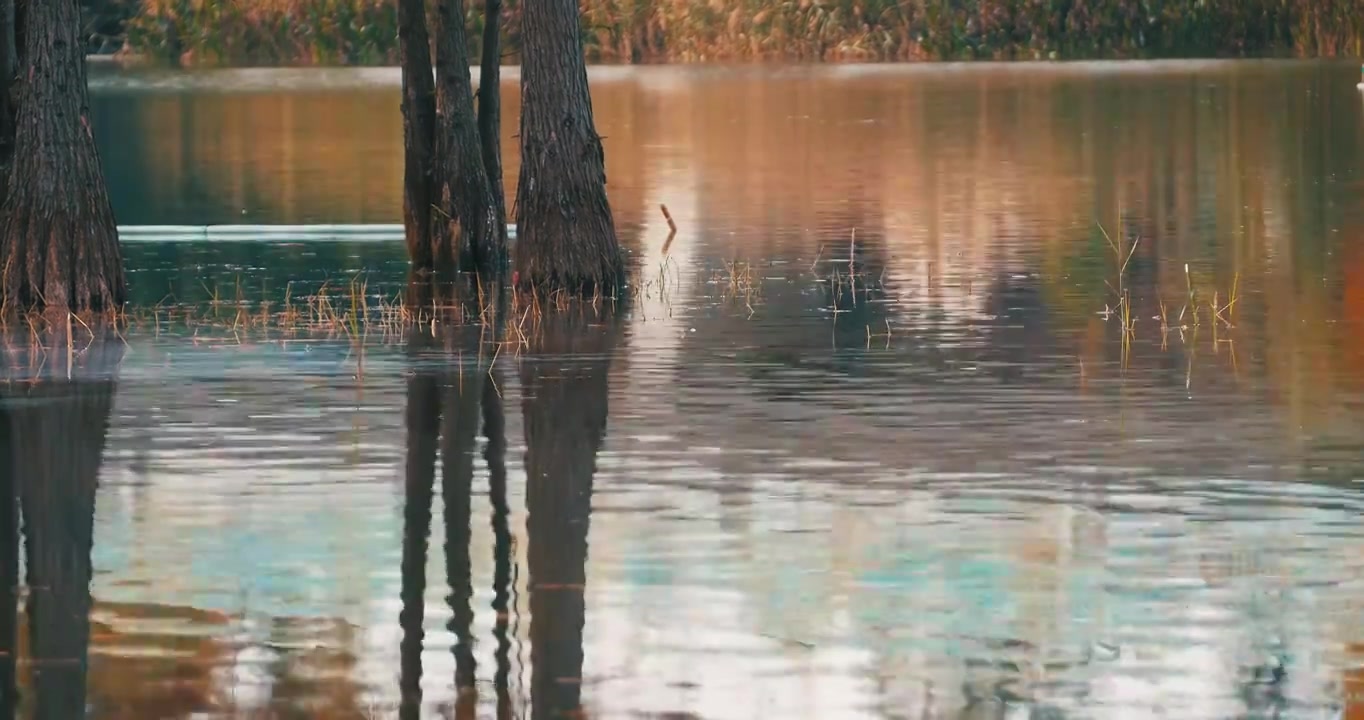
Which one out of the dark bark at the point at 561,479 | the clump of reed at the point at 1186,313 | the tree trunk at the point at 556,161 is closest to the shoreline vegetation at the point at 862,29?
the clump of reed at the point at 1186,313

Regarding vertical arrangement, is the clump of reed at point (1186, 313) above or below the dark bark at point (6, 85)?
below

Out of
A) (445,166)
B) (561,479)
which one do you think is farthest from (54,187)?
(561,479)

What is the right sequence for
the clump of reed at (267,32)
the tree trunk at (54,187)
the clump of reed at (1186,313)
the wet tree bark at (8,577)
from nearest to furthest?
the wet tree bark at (8,577) → the clump of reed at (1186,313) → the tree trunk at (54,187) → the clump of reed at (267,32)

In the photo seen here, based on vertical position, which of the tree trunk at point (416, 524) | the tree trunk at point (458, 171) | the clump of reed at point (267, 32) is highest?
the clump of reed at point (267, 32)

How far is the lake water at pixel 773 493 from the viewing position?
9.59 m

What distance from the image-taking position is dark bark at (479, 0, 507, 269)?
84.4 feet

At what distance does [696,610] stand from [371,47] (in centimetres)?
9878

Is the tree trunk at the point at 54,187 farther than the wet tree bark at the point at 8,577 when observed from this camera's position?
Yes

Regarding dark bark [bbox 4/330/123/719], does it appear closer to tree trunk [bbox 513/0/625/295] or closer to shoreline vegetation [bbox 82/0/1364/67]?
tree trunk [bbox 513/0/625/295]

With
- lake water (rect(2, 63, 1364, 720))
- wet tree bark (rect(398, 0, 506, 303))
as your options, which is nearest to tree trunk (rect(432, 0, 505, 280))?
wet tree bark (rect(398, 0, 506, 303))

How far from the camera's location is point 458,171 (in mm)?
25250

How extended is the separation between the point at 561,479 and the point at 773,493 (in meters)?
1.13

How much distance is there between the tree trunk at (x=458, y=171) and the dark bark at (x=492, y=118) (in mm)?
86

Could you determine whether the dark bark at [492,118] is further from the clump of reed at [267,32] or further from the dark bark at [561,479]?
the clump of reed at [267,32]
